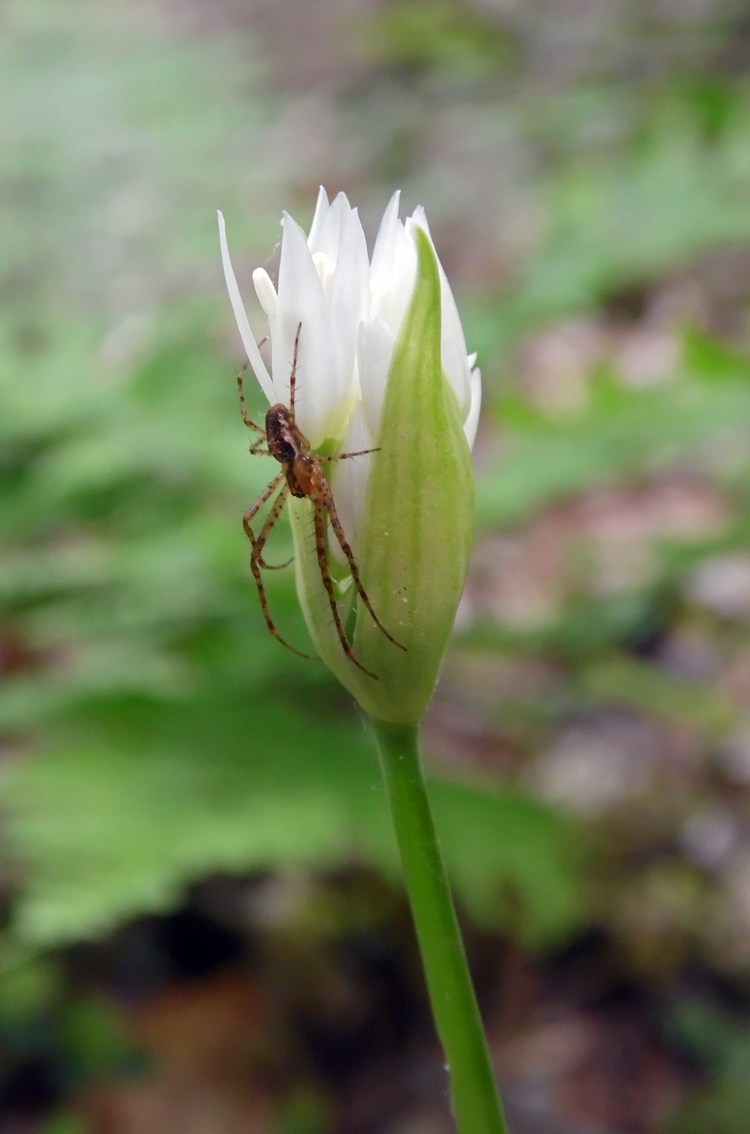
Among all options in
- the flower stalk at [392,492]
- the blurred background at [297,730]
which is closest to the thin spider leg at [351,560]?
the flower stalk at [392,492]

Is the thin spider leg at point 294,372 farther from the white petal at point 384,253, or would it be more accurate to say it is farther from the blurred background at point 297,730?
the blurred background at point 297,730

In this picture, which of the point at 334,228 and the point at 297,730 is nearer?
the point at 334,228

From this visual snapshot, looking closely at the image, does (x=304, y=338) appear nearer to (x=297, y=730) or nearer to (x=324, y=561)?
(x=324, y=561)

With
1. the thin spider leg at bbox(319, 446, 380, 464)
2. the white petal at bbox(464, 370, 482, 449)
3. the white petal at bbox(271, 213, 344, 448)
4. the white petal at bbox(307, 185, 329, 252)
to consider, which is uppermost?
the white petal at bbox(307, 185, 329, 252)

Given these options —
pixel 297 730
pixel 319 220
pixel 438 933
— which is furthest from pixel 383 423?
pixel 297 730

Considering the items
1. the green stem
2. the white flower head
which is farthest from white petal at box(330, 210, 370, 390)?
the green stem

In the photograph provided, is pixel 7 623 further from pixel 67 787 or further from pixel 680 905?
pixel 680 905

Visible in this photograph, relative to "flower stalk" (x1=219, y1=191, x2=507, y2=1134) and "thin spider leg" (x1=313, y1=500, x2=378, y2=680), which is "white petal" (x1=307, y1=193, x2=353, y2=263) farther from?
"thin spider leg" (x1=313, y1=500, x2=378, y2=680)
